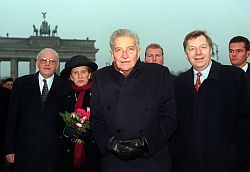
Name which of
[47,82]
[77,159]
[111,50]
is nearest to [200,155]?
[111,50]

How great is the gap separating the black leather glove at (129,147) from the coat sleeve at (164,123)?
69 millimetres

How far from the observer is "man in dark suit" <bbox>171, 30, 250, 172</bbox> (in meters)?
3.25

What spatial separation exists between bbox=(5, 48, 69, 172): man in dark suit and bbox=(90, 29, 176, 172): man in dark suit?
177 centimetres

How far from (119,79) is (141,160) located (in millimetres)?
739

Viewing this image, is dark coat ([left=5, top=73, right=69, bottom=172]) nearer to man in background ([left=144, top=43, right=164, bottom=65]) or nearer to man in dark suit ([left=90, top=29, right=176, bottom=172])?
man in background ([left=144, top=43, right=164, bottom=65])

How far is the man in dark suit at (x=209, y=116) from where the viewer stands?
325cm

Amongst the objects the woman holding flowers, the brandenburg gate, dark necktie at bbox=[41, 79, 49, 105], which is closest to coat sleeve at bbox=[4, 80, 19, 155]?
dark necktie at bbox=[41, 79, 49, 105]

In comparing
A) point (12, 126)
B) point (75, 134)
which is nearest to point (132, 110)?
point (75, 134)

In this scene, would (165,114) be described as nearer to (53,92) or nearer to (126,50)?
(126,50)

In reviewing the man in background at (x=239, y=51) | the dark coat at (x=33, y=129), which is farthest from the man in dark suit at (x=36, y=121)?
the man in background at (x=239, y=51)

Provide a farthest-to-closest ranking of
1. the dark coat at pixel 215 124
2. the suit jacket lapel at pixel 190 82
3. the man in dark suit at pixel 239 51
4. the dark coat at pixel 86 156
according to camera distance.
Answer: the man in dark suit at pixel 239 51
the dark coat at pixel 86 156
the suit jacket lapel at pixel 190 82
the dark coat at pixel 215 124

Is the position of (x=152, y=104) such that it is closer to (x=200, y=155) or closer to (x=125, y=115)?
(x=125, y=115)

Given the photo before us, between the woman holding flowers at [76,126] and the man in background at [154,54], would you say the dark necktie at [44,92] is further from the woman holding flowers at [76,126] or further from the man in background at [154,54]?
the man in background at [154,54]

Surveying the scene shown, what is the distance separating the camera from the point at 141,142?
2.84 metres
